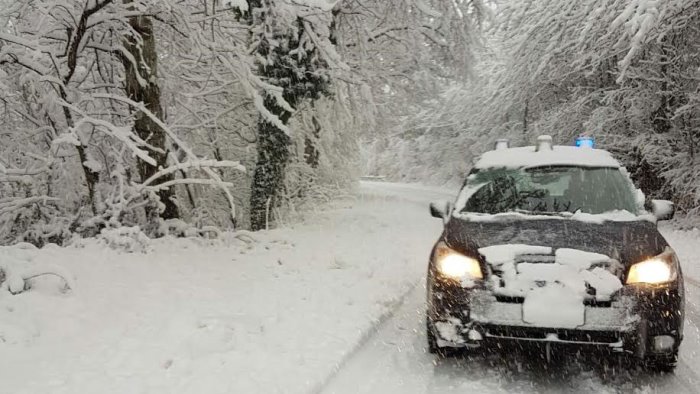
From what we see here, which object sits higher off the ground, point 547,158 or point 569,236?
point 547,158

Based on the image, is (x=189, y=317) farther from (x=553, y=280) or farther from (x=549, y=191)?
(x=549, y=191)

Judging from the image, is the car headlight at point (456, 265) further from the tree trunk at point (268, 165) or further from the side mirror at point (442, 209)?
the tree trunk at point (268, 165)

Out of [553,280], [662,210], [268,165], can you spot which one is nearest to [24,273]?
[553,280]

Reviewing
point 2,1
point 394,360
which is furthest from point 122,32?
point 394,360

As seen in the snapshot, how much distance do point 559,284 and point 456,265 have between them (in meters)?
0.75

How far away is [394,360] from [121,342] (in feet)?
7.25

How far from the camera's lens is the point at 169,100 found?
11.5 meters

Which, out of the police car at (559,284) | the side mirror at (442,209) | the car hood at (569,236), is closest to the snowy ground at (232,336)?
the police car at (559,284)

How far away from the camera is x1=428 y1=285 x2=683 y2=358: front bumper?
3885 mm

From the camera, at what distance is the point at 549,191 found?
523cm

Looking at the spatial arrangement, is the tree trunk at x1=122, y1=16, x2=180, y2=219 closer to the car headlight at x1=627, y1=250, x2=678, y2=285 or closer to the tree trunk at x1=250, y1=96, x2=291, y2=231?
the tree trunk at x1=250, y1=96, x2=291, y2=231

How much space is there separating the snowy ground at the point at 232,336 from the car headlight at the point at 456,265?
2.60 ft

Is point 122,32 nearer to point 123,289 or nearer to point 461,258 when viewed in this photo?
point 123,289

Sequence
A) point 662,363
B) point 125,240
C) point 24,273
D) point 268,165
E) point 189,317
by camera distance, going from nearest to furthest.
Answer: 1. point 662,363
2. point 189,317
3. point 24,273
4. point 125,240
5. point 268,165
